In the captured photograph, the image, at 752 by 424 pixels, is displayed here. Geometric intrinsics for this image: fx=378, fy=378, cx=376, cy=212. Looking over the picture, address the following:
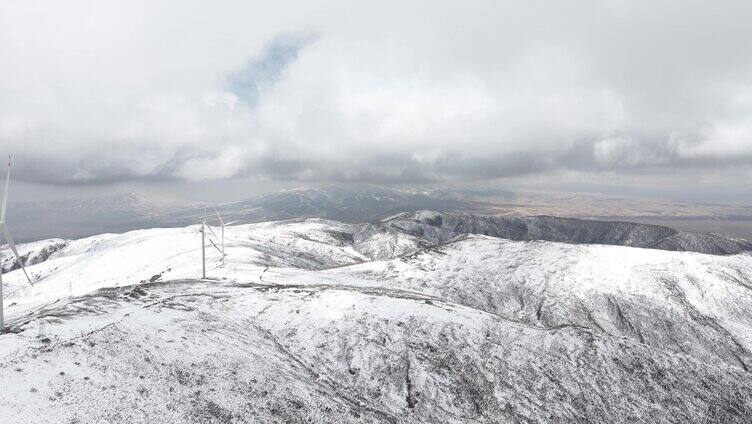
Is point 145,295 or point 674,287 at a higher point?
point 145,295

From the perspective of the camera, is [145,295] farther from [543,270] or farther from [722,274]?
[722,274]

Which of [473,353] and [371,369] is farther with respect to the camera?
[473,353]

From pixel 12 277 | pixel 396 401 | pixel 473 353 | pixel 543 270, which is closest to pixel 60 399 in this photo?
pixel 396 401

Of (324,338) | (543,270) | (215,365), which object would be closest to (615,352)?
(324,338)

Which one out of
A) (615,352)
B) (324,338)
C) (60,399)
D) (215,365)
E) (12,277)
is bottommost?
(12,277)

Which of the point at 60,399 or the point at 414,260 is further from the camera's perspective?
the point at 414,260

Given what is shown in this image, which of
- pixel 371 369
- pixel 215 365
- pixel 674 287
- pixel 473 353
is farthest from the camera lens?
pixel 674 287

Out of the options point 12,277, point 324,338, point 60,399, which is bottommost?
point 12,277

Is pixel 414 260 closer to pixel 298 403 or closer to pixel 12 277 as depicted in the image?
pixel 298 403

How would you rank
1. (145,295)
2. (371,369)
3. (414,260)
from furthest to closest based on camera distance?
1. (414,260)
2. (145,295)
3. (371,369)
